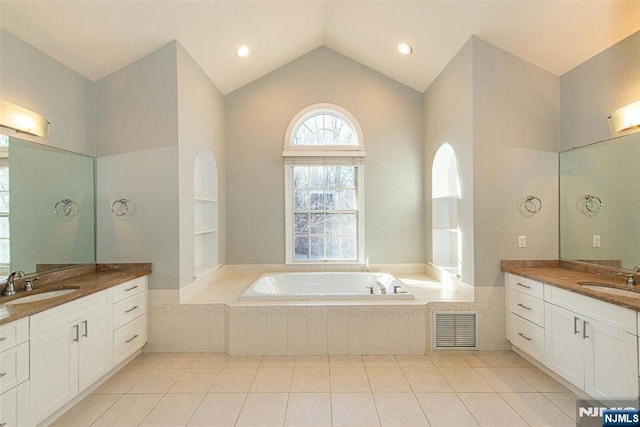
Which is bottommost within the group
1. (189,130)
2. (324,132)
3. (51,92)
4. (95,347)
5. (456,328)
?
(456,328)

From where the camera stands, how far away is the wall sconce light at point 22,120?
226 cm

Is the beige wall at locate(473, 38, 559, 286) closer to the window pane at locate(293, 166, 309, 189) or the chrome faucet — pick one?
the window pane at locate(293, 166, 309, 189)

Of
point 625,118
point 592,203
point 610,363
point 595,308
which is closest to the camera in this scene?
point 610,363

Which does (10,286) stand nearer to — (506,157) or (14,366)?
(14,366)

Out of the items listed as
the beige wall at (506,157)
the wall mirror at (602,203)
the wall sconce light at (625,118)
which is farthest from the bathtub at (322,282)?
the wall sconce light at (625,118)

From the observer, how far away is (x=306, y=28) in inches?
149

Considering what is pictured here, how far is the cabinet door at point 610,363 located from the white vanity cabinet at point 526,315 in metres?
0.44

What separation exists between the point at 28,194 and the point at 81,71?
1.19 meters

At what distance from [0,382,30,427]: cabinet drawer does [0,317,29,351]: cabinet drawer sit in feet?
0.78

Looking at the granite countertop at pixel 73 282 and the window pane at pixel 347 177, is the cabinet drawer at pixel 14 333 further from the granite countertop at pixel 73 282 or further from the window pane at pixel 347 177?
the window pane at pixel 347 177

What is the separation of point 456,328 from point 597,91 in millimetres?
2315

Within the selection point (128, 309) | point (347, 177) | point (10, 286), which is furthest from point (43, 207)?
point (347, 177)

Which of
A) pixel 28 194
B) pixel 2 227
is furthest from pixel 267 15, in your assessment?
pixel 2 227

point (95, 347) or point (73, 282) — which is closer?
point (95, 347)
